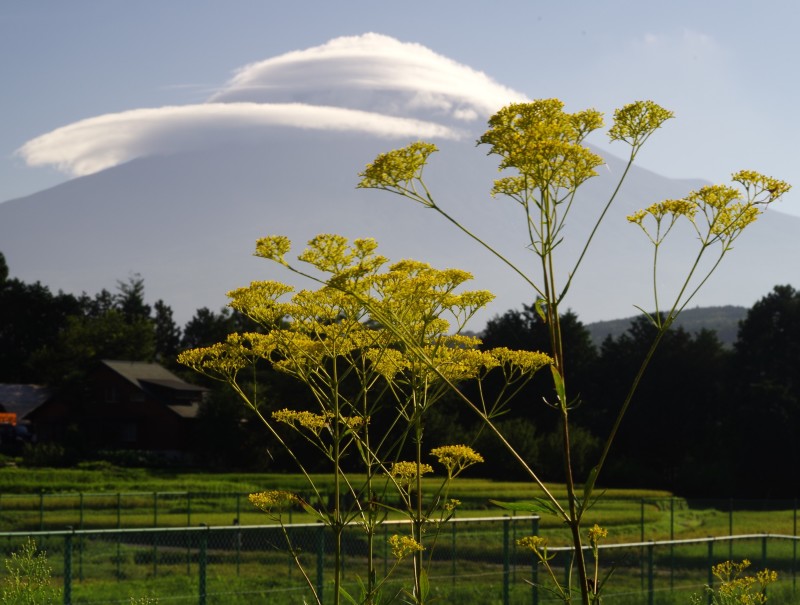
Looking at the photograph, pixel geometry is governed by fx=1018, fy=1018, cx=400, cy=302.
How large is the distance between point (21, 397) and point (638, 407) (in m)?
47.3

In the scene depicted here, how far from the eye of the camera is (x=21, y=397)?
79875 millimetres

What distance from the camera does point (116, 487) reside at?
44.9m

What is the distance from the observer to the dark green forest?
183 ft

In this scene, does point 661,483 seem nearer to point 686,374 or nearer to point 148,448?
point 686,374

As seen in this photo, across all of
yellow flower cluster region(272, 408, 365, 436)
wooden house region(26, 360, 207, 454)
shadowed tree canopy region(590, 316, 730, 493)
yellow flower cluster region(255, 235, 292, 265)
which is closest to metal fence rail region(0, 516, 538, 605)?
yellow flower cluster region(272, 408, 365, 436)

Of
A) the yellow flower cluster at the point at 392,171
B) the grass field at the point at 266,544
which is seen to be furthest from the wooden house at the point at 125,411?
the yellow flower cluster at the point at 392,171

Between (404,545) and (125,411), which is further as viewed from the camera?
(125,411)

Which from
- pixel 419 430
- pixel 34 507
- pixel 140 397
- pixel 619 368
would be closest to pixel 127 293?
pixel 140 397

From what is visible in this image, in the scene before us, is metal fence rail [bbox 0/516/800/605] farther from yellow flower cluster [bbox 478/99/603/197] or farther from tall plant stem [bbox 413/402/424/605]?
yellow flower cluster [bbox 478/99/603/197]

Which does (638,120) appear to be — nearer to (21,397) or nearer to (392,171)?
(392,171)

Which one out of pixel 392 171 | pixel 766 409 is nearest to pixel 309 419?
pixel 392 171

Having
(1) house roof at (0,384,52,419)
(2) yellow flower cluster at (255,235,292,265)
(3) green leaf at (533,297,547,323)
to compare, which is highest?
(2) yellow flower cluster at (255,235,292,265)

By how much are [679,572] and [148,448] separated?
47966 millimetres

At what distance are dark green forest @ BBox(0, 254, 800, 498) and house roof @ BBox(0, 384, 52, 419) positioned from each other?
1.41 meters
